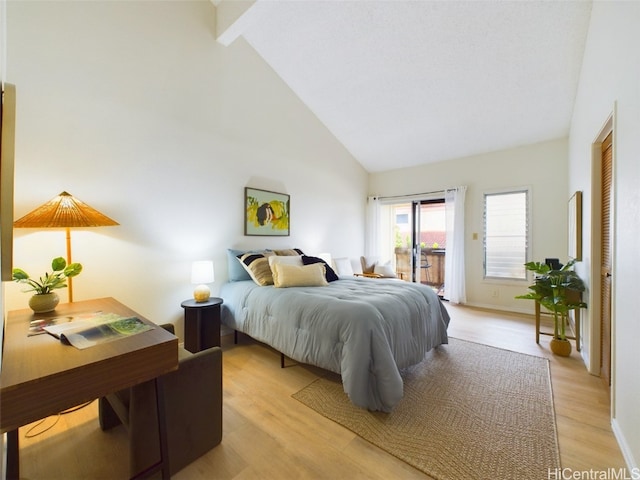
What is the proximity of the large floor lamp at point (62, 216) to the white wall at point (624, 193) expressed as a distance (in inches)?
128

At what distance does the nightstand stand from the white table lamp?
0.21ft

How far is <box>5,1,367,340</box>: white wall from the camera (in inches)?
81.7

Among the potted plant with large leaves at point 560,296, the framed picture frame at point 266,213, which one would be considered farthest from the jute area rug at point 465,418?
the framed picture frame at point 266,213

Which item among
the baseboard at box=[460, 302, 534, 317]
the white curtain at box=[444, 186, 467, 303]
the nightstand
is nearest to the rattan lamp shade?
the nightstand

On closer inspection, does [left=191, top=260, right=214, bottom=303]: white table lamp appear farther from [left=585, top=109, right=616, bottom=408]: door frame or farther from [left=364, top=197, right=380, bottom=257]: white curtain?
[left=364, top=197, right=380, bottom=257]: white curtain

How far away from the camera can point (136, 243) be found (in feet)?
8.43

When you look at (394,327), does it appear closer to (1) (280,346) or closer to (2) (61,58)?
(1) (280,346)

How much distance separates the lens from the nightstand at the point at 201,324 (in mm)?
2586

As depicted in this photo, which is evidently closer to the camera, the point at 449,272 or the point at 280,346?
the point at 280,346

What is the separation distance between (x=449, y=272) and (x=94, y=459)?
4839mm

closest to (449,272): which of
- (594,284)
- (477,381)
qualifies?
(594,284)

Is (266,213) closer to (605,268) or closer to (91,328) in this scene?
(91,328)

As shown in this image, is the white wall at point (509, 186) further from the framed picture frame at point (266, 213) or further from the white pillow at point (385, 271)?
the framed picture frame at point (266, 213)

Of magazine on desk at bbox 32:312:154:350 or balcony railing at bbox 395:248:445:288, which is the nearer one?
magazine on desk at bbox 32:312:154:350
